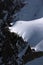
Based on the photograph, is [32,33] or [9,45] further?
[32,33]

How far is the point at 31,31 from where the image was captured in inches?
120

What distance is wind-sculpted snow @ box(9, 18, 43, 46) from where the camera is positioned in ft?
9.75

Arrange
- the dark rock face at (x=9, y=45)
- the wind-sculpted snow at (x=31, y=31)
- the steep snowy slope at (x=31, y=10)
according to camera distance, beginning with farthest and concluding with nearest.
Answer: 1. the steep snowy slope at (x=31, y=10)
2. the wind-sculpted snow at (x=31, y=31)
3. the dark rock face at (x=9, y=45)

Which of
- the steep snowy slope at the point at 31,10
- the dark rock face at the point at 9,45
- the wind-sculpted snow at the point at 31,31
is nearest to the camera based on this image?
the dark rock face at the point at 9,45

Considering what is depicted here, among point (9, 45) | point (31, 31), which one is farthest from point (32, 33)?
point (9, 45)

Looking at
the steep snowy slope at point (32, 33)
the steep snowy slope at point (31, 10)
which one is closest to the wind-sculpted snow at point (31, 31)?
the steep snowy slope at point (32, 33)

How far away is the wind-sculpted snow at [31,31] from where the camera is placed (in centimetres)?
297

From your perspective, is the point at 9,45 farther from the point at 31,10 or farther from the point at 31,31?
the point at 31,10

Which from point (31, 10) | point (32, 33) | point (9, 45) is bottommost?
point (9, 45)

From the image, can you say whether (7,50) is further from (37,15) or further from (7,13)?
(37,15)

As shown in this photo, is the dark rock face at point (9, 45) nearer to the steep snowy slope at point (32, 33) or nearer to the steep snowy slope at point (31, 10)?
the steep snowy slope at point (32, 33)

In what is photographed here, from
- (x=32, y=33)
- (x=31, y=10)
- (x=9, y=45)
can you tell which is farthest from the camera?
(x=31, y=10)

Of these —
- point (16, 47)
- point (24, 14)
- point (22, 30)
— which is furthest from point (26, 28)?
point (24, 14)

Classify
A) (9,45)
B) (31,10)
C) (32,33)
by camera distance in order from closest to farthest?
(9,45), (32,33), (31,10)
